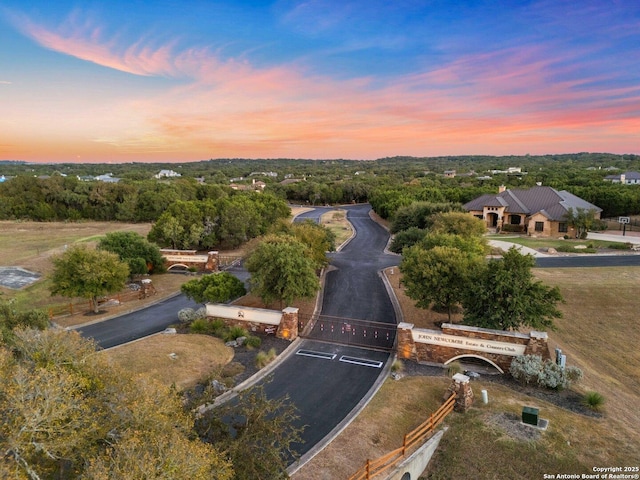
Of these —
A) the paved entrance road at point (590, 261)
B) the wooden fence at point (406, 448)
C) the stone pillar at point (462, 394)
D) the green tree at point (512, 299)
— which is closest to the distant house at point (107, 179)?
the paved entrance road at point (590, 261)

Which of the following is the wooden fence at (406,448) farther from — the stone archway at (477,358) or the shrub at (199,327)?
the shrub at (199,327)

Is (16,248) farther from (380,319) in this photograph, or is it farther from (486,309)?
(486,309)

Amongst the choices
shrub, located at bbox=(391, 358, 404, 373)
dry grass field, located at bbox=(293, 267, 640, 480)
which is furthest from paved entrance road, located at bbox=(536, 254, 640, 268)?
shrub, located at bbox=(391, 358, 404, 373)

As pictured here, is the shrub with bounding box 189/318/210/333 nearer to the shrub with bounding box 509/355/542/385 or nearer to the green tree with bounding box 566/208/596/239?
the shrub with bounding box 509/355/542/385

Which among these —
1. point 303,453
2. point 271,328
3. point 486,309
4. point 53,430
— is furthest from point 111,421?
point 486,309

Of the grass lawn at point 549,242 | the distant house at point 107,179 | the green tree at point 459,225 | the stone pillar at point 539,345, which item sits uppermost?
the distant house at point 107,179

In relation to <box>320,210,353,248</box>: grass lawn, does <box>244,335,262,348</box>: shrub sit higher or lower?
higher
